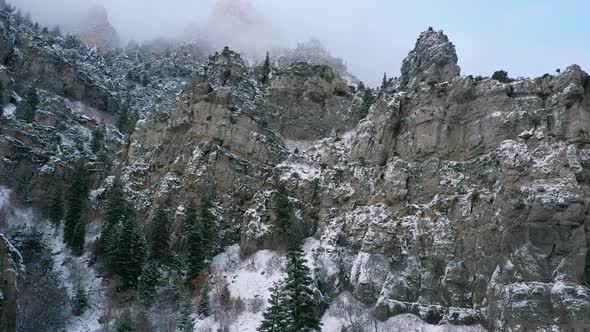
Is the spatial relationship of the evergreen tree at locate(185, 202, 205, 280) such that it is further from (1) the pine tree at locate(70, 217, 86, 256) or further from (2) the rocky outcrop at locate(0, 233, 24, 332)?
(2) the rocky outcrop at locate(0, 233, 24, 332)

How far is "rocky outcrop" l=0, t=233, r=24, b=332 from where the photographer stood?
2927cm

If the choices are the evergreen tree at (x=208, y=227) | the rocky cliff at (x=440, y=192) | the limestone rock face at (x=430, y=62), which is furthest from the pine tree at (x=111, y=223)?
the limestone rock face at (x=430, y=62)

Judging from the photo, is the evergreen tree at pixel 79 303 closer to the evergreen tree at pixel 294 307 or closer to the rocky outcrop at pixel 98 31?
the evergreen tree at pixel 294 307

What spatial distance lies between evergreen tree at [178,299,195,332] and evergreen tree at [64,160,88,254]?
18604 mm

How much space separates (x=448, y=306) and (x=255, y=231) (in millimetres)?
19949

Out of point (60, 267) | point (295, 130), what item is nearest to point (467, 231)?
point (295, 130)

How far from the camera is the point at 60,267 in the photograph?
54.4m

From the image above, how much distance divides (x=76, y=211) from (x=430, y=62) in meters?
42.0

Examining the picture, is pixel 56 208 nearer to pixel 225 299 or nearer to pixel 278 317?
pixel 225 299

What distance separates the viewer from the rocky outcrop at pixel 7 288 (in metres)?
29.3

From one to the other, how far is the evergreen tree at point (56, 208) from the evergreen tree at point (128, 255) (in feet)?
46.5

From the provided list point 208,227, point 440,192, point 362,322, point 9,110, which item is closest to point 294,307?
point 362,322

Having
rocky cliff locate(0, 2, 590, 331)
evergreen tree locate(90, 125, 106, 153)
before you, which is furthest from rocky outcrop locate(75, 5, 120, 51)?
rocky cliff locate(0, 2, 590, 331)

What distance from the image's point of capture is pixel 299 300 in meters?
36.9
